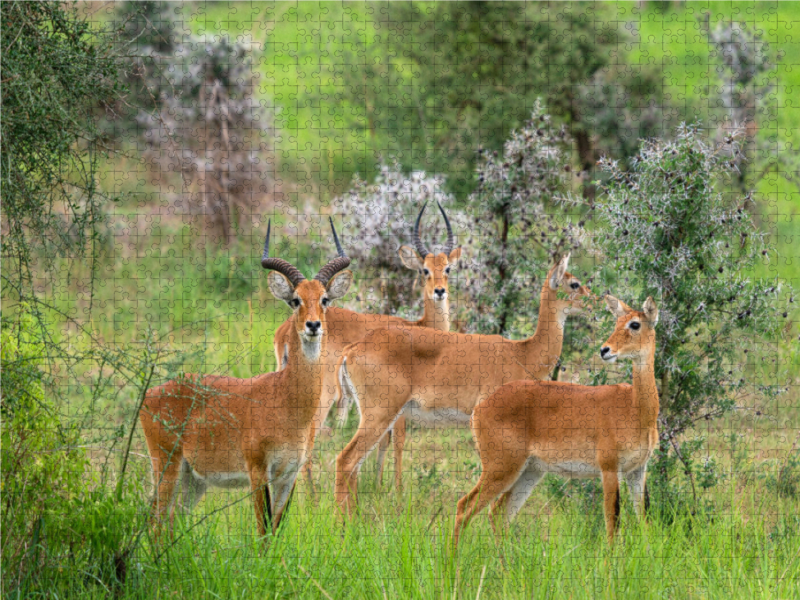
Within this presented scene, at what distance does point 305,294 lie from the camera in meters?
6.16

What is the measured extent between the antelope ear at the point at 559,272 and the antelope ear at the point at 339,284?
1793mm

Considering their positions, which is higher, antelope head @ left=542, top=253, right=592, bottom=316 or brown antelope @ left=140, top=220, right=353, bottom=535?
antelope head @ left=542, top=253, right=592, bottom=316

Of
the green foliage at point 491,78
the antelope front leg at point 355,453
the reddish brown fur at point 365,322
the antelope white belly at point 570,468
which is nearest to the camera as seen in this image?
the antelope white belly at point 570,468

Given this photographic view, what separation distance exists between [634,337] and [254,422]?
2.32 metres

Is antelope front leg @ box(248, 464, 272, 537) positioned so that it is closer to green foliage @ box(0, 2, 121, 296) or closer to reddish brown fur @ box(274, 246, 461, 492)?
green foliage @ box(0, 2, 121, 296)

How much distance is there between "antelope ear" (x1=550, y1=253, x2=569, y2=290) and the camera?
24.3ft

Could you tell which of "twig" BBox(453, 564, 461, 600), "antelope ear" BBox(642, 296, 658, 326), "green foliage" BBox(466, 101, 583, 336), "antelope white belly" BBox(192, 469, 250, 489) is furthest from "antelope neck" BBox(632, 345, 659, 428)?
"green foliage" BBox(466, 101, 583, 336)

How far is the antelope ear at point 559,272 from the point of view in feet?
24.3

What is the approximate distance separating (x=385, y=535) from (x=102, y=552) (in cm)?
152

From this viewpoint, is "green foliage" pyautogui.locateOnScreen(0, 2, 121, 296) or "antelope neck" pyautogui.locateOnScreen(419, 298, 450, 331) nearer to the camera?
"green foliage" pyautogui.locateOnScreen(0, 2, 121, 296)

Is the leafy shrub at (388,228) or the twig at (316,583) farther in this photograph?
the leafy shrub at (388,228)

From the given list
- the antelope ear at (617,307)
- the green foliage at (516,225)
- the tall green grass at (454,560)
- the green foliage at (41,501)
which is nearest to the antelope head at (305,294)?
the tall green grass at (454,560)

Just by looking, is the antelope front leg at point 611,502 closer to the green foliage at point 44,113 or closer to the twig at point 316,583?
the twig at point 316,583

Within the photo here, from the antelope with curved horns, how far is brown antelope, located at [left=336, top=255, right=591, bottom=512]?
1.81 feet
